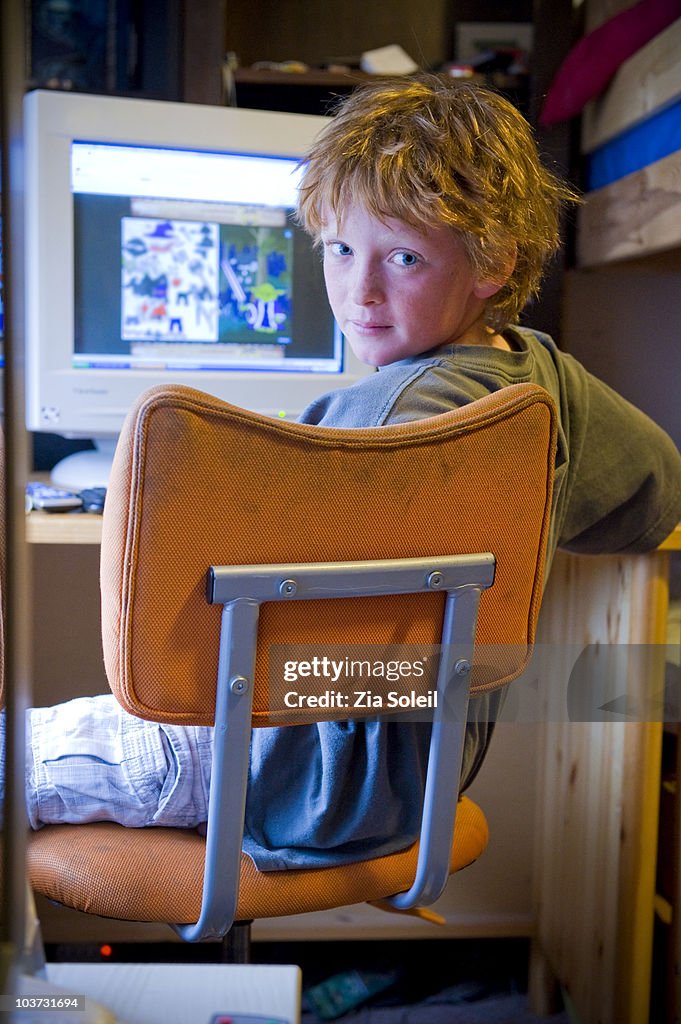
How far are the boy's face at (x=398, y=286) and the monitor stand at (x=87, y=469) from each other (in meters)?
0.57

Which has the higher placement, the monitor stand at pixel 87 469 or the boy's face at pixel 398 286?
the boy's face at pixel 398 286

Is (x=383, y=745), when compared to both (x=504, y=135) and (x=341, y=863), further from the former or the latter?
(x=504, y=135)

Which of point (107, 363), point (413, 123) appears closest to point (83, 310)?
point (107, 363)

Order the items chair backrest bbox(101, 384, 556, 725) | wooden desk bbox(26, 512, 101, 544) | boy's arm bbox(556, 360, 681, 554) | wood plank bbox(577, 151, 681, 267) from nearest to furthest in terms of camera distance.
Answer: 1. chair backrest bbox(101, 384, 556, 725)
2. boy's arm bbox(556, 360, 681, 554)
3. wooden desk bbox(26, 512, 101, 544)
4. wood plank bbox(577, 151, 681, 267)

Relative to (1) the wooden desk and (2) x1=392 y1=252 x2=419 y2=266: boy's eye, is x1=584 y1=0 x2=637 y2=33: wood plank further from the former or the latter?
(1) the wooden desk

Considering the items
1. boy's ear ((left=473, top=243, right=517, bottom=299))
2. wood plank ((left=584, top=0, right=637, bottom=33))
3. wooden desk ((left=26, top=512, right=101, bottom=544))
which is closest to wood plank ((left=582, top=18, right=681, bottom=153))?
wood plank ((left=584, top=0, right=637, bottom=33))

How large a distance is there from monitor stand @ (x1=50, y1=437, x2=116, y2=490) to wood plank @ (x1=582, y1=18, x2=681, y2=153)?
827 mm

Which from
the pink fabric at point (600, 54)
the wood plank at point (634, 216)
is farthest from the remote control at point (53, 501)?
the pink fabric at point (600, 54)

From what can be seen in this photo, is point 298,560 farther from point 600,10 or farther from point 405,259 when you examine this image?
point 600,10

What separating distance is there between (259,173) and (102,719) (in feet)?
2.79

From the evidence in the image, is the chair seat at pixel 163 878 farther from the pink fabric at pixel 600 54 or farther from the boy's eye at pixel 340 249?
the pink fabric at pixel 600 54

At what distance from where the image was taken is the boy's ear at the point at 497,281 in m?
0.86

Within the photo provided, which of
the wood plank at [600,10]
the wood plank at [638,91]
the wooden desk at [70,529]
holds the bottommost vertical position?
the wooden desk at [70,529]

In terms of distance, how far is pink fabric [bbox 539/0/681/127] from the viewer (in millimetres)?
1375
